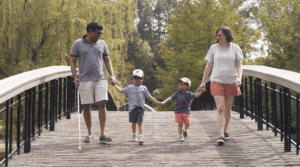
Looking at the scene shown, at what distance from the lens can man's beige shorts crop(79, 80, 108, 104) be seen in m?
6.27

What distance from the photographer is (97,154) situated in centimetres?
564

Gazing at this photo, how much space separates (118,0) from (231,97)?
1775cm

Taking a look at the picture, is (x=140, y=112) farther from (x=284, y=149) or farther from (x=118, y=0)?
(x=118, y=0)

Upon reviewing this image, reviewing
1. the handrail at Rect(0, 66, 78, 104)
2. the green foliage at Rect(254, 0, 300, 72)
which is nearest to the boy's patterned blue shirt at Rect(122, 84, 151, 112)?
the handrail at Rect(0, 66, 78, 104)

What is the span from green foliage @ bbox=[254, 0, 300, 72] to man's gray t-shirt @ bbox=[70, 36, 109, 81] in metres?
19.0

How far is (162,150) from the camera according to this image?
19.3ft

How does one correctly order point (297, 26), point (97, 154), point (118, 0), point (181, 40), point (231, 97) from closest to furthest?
1. point (97, 154)
2. point (231, 97)
3. point (118, 0)
4. point (297, 26)
5. point (181, 40)

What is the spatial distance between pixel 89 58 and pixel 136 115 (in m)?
1.01

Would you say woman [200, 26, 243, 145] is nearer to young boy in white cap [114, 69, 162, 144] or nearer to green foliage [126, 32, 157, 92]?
young boy in white cap [114, 69, 162, 144]

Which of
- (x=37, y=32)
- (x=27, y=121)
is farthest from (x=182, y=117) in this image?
(x=37, y=32)

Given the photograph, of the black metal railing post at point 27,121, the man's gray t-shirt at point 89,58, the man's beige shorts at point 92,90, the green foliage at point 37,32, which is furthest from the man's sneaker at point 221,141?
the green foliage at point 37,32

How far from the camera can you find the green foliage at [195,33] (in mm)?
26234

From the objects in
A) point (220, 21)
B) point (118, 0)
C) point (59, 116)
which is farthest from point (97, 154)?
point (220, 21)

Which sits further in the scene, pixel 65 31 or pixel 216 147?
pixel 65 31
